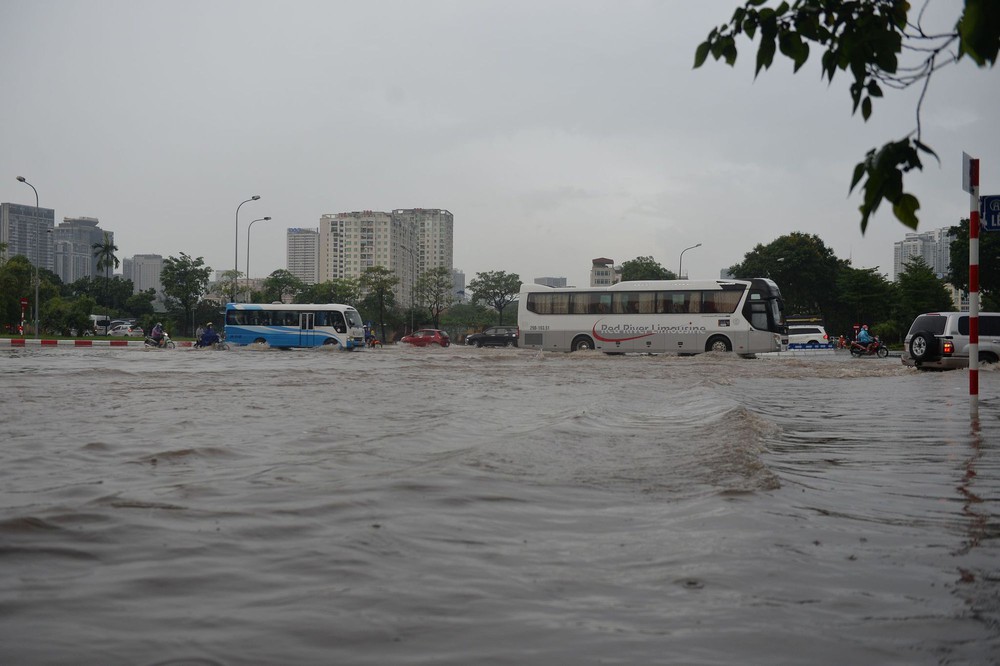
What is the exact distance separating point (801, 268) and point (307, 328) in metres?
41.7

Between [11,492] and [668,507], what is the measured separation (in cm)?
335

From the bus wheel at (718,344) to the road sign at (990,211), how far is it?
78.2ft

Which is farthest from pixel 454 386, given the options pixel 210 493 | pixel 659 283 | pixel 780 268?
pixel 780 268

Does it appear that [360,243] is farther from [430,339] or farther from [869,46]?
[869,46]

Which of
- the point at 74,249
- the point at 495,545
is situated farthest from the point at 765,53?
the point at 74,249

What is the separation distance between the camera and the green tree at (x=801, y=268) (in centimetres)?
6450

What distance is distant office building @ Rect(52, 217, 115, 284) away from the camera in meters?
159

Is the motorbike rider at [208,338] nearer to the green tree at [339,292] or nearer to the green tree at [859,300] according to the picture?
the green tree at [339,292]

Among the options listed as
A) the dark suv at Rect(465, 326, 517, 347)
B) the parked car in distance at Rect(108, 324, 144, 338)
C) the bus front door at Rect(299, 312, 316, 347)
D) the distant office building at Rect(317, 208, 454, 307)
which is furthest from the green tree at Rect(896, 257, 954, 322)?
the distant office building at Rect(317, 208, 454, 307)

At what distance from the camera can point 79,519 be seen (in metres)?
3.63

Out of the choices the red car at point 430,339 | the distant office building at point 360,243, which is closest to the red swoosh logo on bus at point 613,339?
the red car at point 430,339

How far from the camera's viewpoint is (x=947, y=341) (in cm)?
1898

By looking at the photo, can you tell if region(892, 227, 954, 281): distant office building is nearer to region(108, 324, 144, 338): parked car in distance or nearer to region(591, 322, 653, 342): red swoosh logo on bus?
region(591, 322, 653, 342): red swoosh logo on bus

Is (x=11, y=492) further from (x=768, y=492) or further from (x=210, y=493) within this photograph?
(x=768, y=492)
